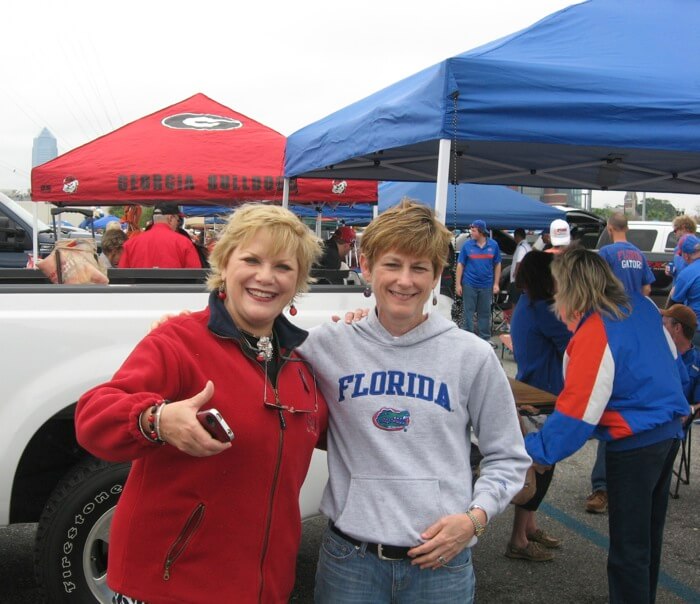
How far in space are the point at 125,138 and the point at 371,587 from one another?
760 cm

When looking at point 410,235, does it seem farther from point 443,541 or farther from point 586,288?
point 586,288

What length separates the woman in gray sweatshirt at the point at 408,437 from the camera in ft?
6.23

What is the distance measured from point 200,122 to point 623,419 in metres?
7.02

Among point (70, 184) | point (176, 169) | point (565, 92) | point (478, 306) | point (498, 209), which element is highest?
point (565, 92)

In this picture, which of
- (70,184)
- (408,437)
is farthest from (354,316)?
(70,184)

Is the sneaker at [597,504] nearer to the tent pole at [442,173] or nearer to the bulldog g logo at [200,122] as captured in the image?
the tent pole at [442,173]

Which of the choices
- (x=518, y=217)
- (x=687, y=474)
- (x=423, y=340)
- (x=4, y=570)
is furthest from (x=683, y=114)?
(x=518, y=217)

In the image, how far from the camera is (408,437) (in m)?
1.92

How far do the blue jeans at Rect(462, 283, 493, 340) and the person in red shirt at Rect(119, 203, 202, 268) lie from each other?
6.19 meters

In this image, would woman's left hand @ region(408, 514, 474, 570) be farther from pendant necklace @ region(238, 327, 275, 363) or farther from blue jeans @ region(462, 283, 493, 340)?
blue jeans @ region(462, 283, 493, 340)

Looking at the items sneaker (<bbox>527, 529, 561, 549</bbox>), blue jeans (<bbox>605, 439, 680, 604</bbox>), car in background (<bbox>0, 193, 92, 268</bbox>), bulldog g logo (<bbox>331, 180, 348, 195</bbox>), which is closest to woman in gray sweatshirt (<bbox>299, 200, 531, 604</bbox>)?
blue jeans (<bbox>605, 439, 680, 604</bbox>)

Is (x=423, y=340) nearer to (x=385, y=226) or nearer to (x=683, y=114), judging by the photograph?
(x=385, y=226)

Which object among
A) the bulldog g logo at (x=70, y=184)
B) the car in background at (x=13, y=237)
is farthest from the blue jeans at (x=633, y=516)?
the car in background at (x=13, y=237)

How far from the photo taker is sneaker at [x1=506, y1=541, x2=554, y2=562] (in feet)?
13.9
